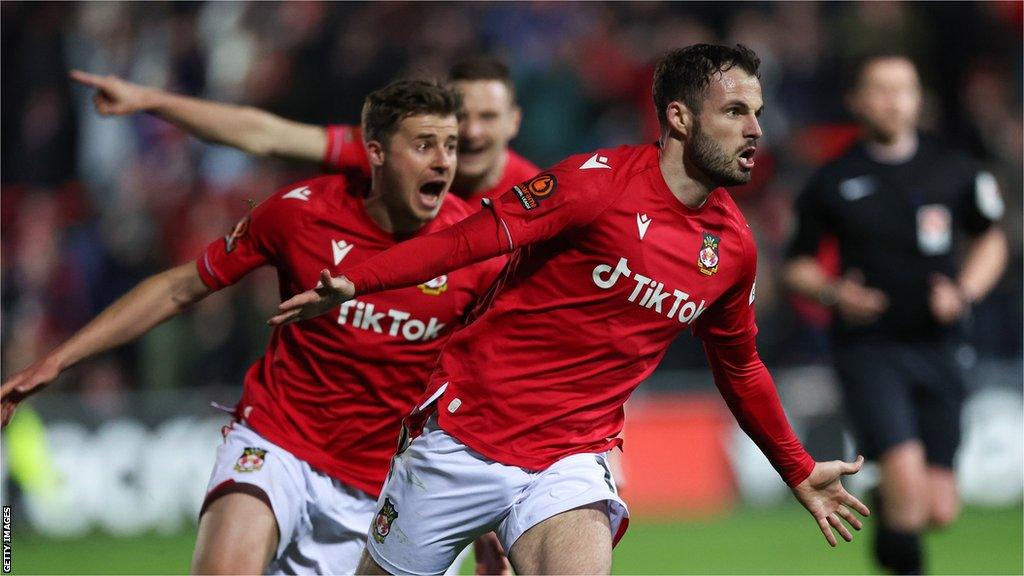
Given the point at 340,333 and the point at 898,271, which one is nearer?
the point at 340,333

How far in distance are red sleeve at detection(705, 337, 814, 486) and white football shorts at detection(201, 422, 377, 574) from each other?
1.64m

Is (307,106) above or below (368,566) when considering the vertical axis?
above

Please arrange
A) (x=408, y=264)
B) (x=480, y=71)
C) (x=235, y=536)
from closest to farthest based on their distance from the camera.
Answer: (x=408, y=264) < (x=235, y=536) < (x=480, y=71)

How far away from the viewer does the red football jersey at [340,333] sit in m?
5.76

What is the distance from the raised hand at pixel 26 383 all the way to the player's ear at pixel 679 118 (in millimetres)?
2509

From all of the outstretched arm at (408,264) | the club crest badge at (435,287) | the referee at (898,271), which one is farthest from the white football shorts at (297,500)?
the referee at (898,271)

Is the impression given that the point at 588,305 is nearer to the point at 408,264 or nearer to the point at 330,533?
the point at 408,264

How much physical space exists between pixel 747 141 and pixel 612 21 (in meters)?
9.93

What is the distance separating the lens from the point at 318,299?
4527mm

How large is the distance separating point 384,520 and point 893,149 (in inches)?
172

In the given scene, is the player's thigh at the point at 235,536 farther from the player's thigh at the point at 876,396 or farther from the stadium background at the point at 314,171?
the stadium background at the point at 314,171

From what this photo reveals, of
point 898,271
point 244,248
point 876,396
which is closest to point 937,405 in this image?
point 876,396

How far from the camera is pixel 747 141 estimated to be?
4.97 m

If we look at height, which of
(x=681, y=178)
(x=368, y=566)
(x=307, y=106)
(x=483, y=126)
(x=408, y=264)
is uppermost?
(x=307, y=106)
